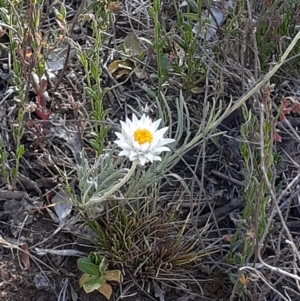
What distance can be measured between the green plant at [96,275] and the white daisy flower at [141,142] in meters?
0.36

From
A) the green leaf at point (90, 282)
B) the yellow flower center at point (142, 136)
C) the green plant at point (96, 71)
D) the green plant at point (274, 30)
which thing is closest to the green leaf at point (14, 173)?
the green plant at point (96, 71)

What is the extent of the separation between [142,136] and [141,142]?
2 cm

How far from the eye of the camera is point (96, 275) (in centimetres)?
157

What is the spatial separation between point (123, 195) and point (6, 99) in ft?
1.69

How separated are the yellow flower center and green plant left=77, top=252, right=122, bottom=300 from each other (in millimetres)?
378

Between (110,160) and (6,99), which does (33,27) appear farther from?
(110,160)

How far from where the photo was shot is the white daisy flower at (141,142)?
1300 millimetres

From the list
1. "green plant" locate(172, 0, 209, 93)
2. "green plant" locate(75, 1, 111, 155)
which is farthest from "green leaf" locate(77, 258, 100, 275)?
"green plant" locate(172, 0, 209, 93)

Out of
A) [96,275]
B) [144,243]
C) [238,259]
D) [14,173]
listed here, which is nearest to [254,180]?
[238,259]

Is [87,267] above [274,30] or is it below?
below

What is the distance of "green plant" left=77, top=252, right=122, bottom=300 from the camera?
156cm

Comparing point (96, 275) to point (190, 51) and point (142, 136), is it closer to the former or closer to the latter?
point (142, 136)

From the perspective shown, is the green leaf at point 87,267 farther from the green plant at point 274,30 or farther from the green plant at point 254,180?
the green plant at point 274,30

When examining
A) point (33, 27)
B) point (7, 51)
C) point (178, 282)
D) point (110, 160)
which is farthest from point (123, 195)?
point (7, 51)
